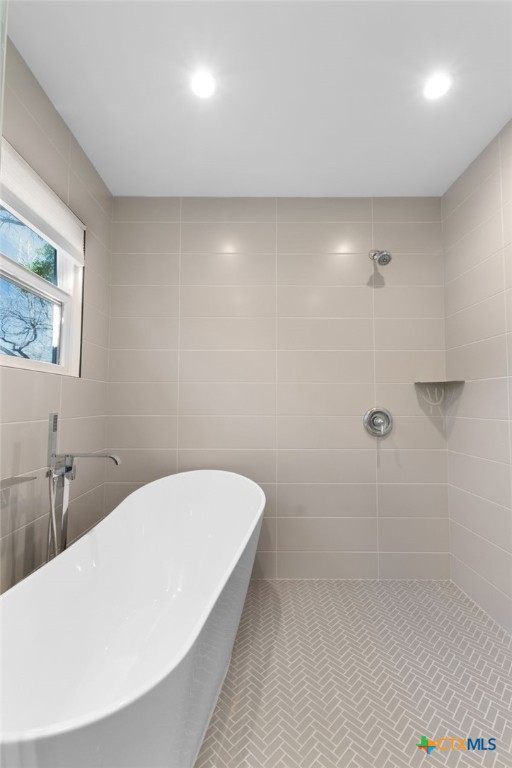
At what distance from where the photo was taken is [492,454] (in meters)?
2.05

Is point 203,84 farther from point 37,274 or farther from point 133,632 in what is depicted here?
point 133,632

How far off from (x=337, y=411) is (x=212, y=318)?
41.4 inches

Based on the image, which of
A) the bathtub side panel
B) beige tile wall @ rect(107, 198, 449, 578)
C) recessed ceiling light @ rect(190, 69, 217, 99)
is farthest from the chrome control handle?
recessed ceiling light @ rect(190, 69, 217, 99)

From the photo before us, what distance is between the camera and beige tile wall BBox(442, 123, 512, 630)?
6.39ft

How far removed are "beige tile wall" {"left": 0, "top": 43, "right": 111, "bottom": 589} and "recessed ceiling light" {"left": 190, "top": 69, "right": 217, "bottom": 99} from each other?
2.32 ft

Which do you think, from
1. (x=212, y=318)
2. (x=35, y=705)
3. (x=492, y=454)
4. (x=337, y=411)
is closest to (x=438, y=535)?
(x=492, y=454)

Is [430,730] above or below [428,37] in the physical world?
below

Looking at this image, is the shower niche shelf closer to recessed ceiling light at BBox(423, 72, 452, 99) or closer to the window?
recessed ceiling light at BBox(423, 72, 452, 99)

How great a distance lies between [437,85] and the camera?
67.0 inches

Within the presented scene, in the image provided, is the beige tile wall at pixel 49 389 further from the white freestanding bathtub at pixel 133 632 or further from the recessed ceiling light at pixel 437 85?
the recessed ceiling light at pixel 437 85

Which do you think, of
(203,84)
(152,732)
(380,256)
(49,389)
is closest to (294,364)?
(380,256)

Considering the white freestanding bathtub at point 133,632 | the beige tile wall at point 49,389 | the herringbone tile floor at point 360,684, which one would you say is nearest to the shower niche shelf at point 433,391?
the herringbone tile floor at point 360,684

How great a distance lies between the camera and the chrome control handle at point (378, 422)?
2.51 metres

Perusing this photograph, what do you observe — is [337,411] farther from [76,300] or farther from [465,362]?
[76,300]
